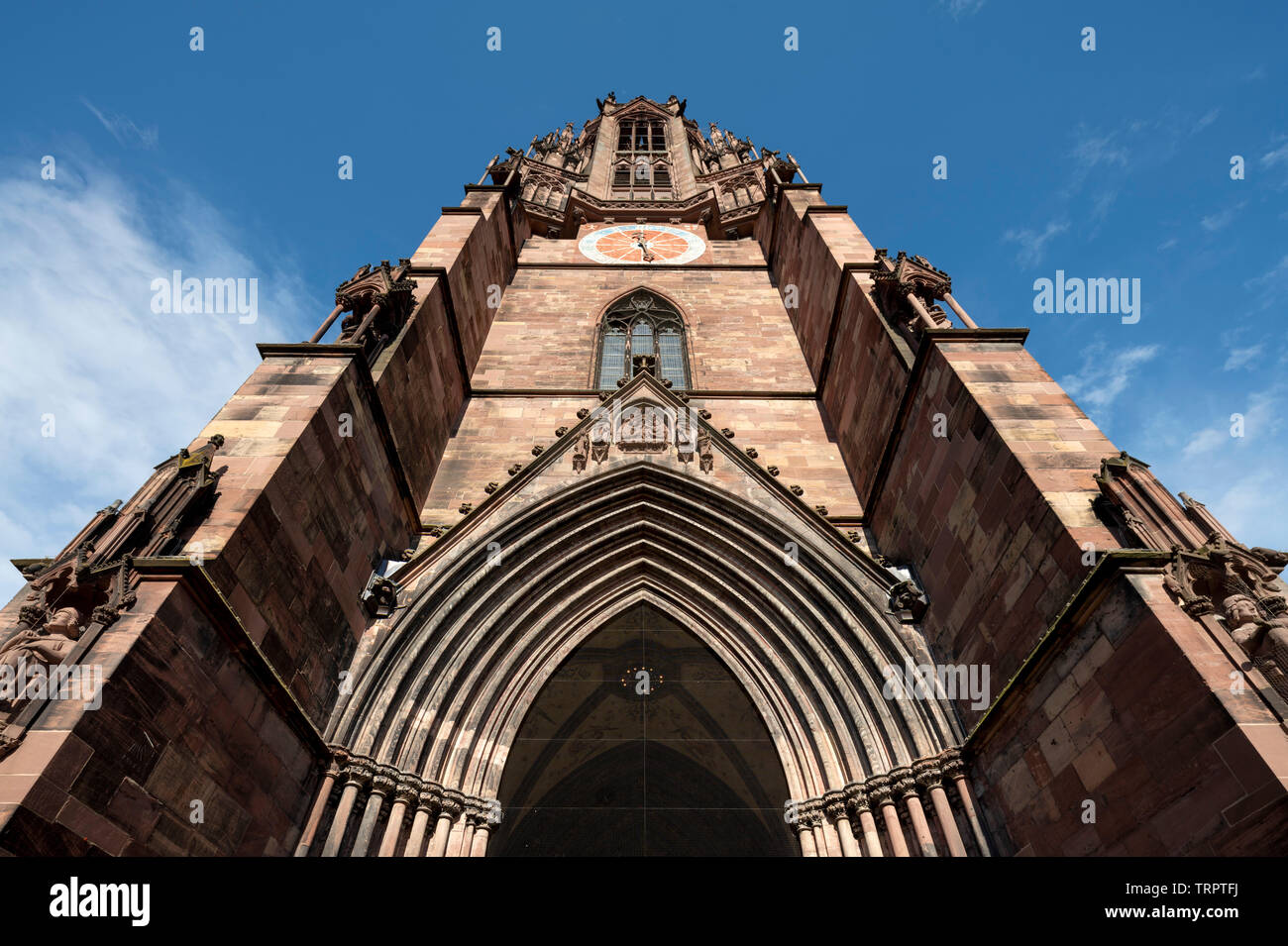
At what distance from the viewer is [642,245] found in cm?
1755

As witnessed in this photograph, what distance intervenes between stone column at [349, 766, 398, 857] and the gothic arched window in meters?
7.30

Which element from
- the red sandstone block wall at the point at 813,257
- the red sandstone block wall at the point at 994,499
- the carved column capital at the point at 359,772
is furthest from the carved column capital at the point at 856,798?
the red sandstone block wall at the point at 813,257

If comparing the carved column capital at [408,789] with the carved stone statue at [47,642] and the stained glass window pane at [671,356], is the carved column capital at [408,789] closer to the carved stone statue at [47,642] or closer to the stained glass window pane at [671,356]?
the carved stone statue at [47,642]

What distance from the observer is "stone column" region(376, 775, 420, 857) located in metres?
6.11

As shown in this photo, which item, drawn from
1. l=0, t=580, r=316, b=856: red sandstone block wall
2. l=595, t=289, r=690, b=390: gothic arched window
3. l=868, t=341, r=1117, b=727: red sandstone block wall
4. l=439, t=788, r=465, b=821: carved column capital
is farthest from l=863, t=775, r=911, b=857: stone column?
l=595, t=289, r=690, b=390: gothic arched window

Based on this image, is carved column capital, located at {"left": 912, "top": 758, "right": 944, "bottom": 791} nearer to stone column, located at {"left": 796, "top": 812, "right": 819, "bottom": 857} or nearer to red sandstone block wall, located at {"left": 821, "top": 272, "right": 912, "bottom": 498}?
stone column, located at {"left": 796, "top": 812, "right": 819, "bottom": 857}

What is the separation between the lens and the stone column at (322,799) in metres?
5.86

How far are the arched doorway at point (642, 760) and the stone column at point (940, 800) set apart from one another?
3.28 m

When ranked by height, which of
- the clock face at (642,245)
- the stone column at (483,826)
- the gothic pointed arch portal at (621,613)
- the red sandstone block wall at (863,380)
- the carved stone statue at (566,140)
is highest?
the carved stone statue at (566,140)

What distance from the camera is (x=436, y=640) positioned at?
7547mm

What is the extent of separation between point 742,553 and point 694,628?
105cm

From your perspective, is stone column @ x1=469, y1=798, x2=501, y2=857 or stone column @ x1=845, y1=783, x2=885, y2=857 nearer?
stone column @ x1=845, y1=783, x2=885, y2=857

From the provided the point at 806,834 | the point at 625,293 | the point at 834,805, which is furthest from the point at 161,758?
the point at 625,293
